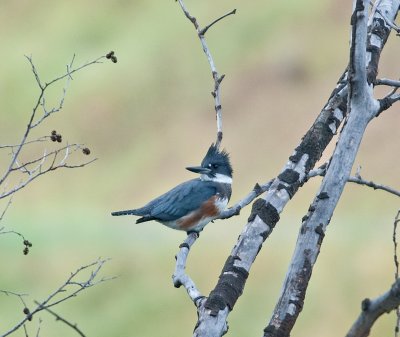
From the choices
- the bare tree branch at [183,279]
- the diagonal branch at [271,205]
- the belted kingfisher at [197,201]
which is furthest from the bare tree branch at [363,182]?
the belted kingfisher at [197,201]

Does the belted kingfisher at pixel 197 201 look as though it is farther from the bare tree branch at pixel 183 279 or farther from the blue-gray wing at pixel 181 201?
the bare tree branch at pixel 183 279

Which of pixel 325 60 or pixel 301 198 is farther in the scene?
pixel 325 60

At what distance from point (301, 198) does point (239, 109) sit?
5.17 metres

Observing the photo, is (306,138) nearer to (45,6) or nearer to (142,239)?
(142,239)

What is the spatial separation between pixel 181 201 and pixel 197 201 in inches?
4.3

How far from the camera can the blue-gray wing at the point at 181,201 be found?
21.7 ft

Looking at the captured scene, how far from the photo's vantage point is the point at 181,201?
6.69 m

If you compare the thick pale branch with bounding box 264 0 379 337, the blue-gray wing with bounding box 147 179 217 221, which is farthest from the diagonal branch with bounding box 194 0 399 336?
the blue-gray wing with bounding box 147 179 217 221

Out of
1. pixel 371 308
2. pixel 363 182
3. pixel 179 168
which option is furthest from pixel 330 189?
pixel 179 168

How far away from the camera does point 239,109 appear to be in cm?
2475

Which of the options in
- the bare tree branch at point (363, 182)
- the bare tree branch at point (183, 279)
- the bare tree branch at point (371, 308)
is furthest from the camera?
the bare tree branch at point (363, 182)

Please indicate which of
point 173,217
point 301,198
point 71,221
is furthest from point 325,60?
point 173,217

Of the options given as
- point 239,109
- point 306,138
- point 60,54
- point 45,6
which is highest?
Answer: point 45,6

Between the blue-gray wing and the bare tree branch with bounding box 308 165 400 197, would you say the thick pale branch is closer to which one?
the bare tree branch with bounding box 308 165 400 197
